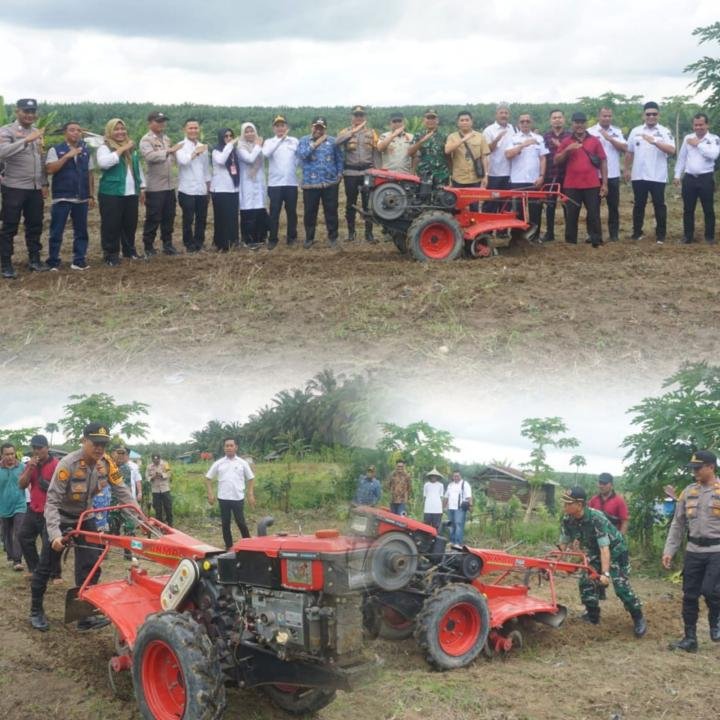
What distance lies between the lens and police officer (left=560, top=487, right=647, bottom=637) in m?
7.58

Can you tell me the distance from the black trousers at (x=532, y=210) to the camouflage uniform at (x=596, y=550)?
5.83 metres

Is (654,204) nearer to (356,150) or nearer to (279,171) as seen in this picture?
(356,150)

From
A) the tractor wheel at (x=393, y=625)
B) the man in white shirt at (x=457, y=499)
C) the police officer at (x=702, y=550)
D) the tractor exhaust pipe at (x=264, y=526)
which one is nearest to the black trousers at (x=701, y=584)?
the police officer at (x=702, y=550)

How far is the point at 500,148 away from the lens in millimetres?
13266

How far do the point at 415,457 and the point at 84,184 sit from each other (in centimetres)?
528

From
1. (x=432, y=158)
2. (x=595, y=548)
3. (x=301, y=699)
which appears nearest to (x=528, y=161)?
(x=432, y=158)

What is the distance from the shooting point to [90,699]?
593 centimetres

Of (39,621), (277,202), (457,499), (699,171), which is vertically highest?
(699,171)

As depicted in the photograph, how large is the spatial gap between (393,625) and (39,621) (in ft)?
8.49

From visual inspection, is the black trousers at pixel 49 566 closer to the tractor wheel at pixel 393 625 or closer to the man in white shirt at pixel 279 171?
the tractor wheel at pixel 393 625

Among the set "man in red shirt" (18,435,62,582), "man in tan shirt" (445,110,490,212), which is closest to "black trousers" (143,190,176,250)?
"man in tan shirt" (445,110,490,212)

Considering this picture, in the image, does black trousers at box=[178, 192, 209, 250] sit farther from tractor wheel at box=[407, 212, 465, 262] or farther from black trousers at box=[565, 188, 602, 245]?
black trousers at box=[565, 188, 602, 245]

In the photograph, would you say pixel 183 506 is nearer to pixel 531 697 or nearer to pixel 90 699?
pixel 90 699

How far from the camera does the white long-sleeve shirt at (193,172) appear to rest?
41.3ft
